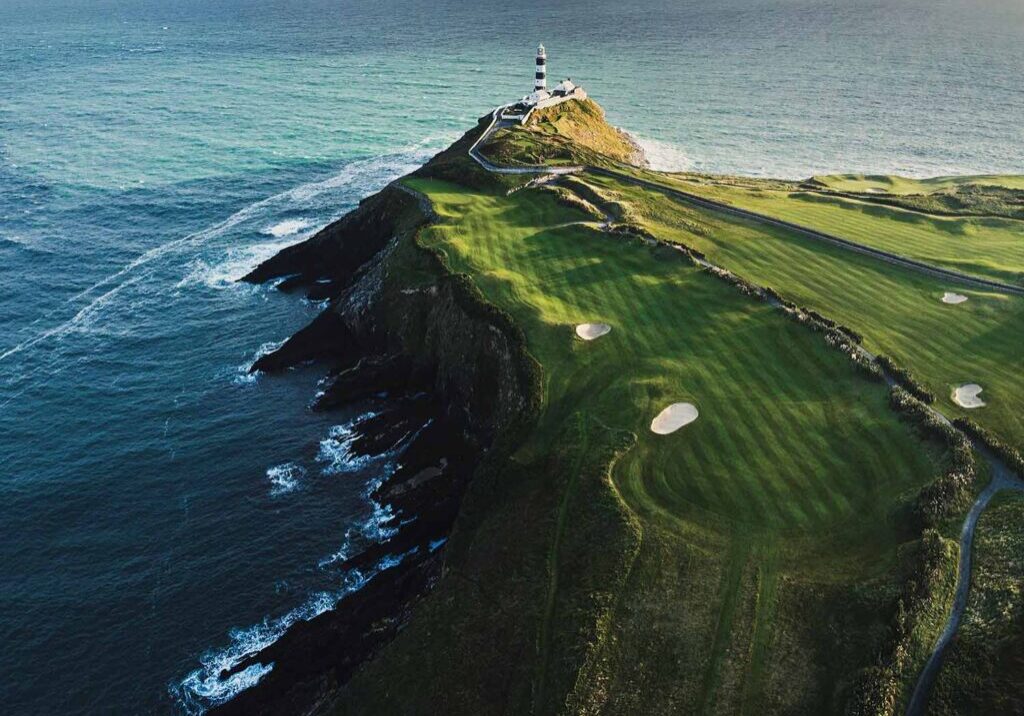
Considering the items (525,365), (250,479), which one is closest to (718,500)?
(525,365)

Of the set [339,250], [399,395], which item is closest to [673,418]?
[399,395]

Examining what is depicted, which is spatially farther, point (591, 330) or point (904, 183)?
point (904, 183)

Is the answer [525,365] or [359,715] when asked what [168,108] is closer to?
[525,365]

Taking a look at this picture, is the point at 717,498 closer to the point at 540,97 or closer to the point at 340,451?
the point at 340,451

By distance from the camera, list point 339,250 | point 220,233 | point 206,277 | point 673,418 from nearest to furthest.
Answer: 1. point 673,418
2. point 339,250
3. point 206,277
4. point 220,233

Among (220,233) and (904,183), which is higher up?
(904,183)

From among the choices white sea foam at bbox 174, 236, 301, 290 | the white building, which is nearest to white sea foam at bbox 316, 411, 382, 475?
white sea foam at bbox 174, 236, 301, 290

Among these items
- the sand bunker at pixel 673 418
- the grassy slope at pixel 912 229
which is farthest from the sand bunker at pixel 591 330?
the grassy slope at pixel 912 229

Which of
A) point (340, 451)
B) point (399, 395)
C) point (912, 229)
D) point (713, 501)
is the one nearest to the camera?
point (713, 501)
